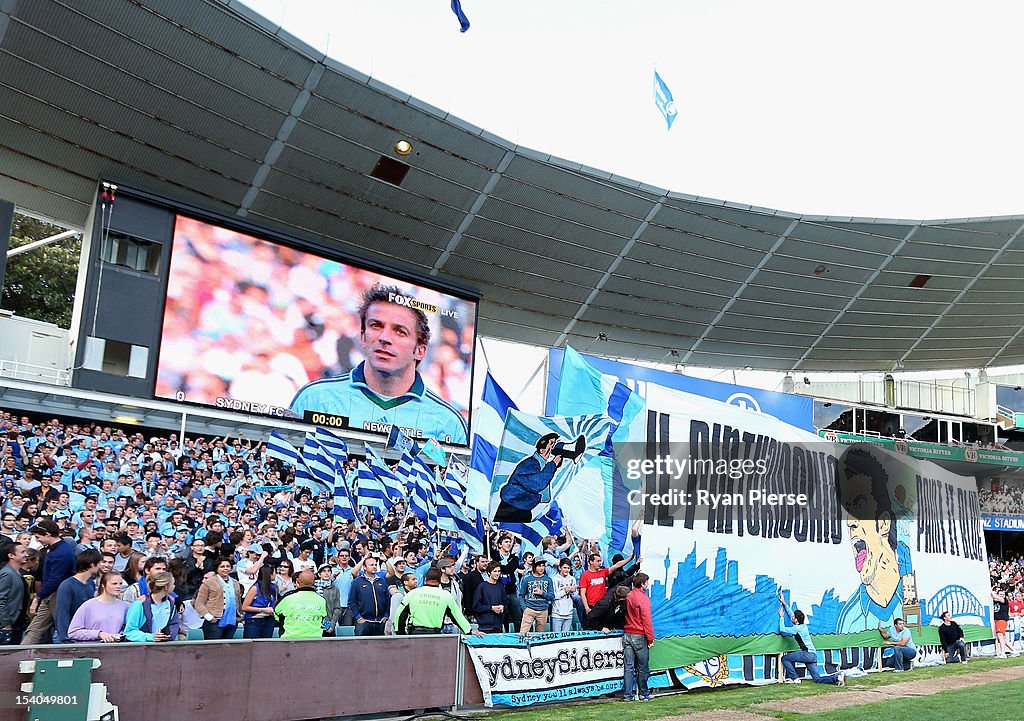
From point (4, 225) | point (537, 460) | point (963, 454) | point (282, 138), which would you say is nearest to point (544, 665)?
point (537, 460)

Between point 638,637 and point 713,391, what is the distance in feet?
14.0

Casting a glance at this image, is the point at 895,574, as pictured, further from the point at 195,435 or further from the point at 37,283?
the point at 37,283

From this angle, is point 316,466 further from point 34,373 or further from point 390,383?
point 34,373

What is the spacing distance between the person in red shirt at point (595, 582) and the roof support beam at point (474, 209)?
17.0 meters

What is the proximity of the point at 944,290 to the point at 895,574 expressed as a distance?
2423cm

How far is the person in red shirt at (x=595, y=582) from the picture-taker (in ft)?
43.9

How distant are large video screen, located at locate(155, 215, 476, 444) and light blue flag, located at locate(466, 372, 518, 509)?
41.5 feet

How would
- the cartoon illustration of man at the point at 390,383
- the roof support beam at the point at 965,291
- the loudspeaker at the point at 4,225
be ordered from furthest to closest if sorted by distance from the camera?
the roof support beam at the point at 965,291 → the cartoon illustration of man at the point at 390,383 → the loudspeaker at the point at 4,225

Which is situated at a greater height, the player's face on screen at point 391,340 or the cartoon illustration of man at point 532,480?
the player's face on screen at point 391,340

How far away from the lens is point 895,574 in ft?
57.4

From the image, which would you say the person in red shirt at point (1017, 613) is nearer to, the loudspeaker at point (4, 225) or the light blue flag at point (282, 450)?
the light blue flag at point (282, 450)

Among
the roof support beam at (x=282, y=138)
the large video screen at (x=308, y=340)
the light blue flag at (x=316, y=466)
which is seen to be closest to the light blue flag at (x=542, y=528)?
the light blue flag at (x=316, y=466)

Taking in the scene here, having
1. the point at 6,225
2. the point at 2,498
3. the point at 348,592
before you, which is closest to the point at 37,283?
the point at 6,225

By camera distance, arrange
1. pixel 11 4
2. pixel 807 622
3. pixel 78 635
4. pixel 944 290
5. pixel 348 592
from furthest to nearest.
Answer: pixel 944 290 → pixel 11 4 → pixel 807 622 → pixel 348 592 → pixel 78 635
